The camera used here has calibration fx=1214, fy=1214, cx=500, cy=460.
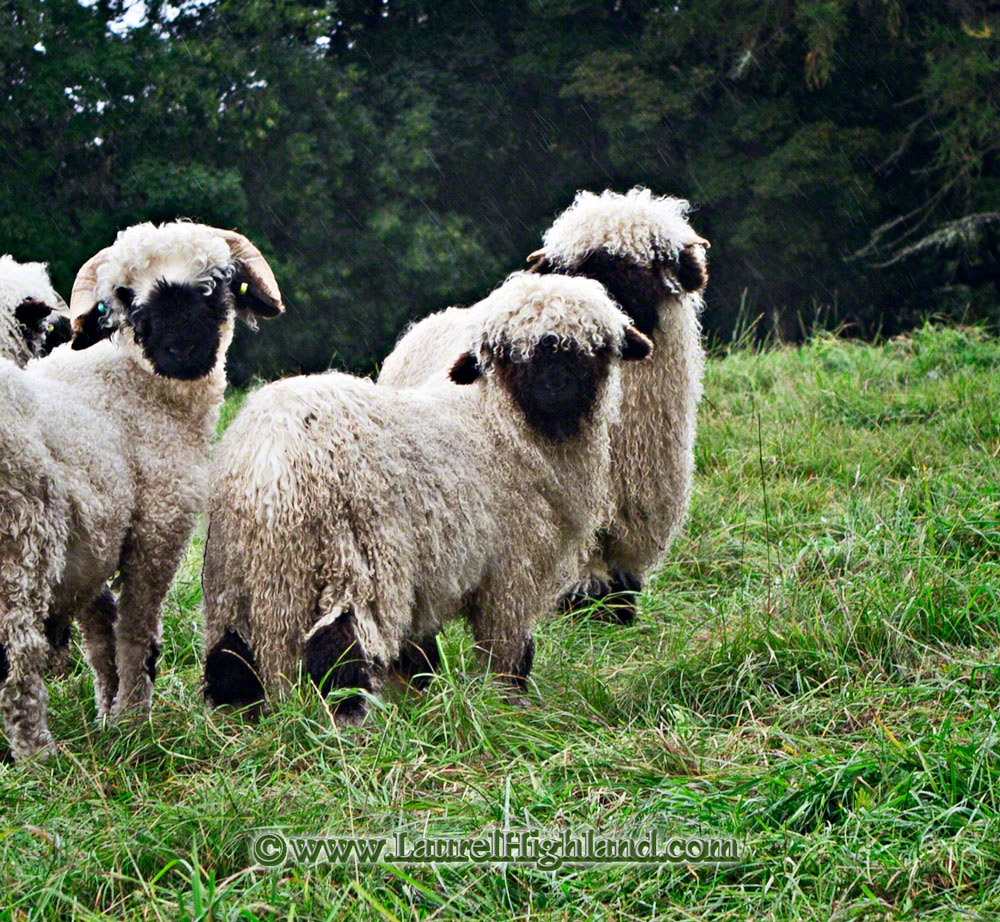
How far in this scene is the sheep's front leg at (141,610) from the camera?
4.18m

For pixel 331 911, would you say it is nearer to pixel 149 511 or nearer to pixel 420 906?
pixel 420 906

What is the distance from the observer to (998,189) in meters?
15.9

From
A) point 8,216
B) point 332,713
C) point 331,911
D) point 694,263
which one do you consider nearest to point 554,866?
point 331,911

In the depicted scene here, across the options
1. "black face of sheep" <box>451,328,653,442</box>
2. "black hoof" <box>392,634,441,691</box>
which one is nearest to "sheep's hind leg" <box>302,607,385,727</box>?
"black hoof" <box>392,634,441,691</box>

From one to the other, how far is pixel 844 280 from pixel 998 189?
110 inches

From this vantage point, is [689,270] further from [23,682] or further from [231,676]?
[23,682]

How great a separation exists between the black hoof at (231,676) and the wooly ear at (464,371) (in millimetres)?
1242

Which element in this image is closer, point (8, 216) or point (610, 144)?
point (8, 216)

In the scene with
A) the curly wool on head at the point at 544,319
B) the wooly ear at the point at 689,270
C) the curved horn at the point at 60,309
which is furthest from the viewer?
the wooly ear at the point at 689,270

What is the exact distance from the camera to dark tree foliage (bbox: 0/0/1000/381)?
15859 millimetres

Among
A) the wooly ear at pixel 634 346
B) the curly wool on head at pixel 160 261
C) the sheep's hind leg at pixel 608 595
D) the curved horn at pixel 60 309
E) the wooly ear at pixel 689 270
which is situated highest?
the curly wool on head at pixel 160 261

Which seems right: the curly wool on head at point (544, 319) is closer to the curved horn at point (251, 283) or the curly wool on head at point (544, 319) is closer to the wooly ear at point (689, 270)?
the curved horn at point (251, 283)

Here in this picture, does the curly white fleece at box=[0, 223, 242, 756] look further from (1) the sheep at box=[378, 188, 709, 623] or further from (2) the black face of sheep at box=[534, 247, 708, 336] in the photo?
(2) the black face of sheep at box=[534, 247, 708, 336]

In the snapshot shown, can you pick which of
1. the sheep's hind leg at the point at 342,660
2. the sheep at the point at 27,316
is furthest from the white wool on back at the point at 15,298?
the sheep's hind leg at the point at 342,660
